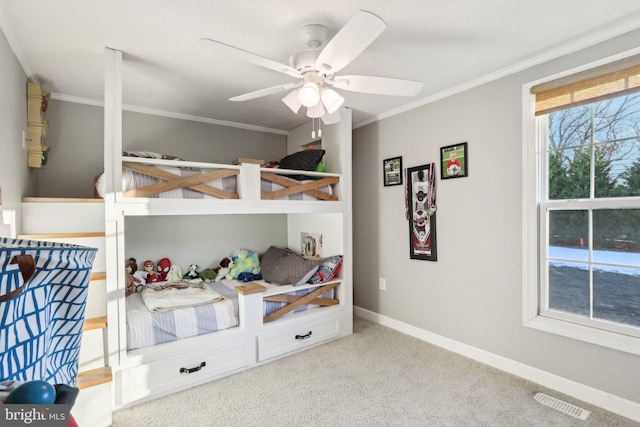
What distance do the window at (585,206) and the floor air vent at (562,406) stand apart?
1.37 ft

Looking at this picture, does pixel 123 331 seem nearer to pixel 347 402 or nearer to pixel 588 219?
pixel 347 402

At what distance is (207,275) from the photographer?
10.8 ft

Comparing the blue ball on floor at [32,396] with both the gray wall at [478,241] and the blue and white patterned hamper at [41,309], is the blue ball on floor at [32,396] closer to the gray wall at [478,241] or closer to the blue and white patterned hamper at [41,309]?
the blue and white patterned hamper at [41,309]

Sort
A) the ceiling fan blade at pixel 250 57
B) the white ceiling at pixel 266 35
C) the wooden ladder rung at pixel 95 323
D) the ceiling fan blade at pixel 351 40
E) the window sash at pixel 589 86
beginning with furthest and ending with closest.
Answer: the wooden ladder rung at pixel 95 323
the window sash at pixel 589 86
the white ceiling at pixel 266 35
the ceiling fan blade at pixel 250 57
the ceiling fan blade at pixel 351 40

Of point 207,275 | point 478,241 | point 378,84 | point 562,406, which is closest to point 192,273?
point 207,275

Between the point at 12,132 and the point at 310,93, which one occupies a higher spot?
the point at 310,93

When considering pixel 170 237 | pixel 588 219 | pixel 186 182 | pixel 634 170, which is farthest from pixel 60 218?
pixel 634 170

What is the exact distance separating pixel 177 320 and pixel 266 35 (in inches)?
77.8

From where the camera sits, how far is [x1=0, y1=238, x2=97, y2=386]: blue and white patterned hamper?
0.65 m

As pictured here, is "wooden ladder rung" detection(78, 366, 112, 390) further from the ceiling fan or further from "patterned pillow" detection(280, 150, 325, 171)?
"patterned pillow" detection(280, 150, 325, 171)

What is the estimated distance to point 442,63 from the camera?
225cm

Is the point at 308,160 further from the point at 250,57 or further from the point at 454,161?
the point at 250,57

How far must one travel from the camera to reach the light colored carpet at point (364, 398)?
187 centimetres

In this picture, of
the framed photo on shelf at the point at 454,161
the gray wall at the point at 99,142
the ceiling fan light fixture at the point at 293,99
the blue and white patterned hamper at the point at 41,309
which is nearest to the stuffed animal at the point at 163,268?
the gray wall at the point at 99,142
